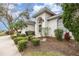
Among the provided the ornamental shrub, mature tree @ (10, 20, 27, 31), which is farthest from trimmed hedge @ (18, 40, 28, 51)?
the ornamental shrub

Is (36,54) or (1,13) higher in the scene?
(1,13)

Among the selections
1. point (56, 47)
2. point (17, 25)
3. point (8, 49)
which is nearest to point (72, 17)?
point (56, 47)

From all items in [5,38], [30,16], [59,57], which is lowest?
[59,57]

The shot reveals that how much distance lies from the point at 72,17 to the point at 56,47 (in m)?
0.38

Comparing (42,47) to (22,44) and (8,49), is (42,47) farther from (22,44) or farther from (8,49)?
(8,49)

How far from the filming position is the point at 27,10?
10.5ft

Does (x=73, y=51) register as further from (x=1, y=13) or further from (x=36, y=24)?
(x=1, y=13)

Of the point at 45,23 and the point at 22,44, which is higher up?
the point at 45,23

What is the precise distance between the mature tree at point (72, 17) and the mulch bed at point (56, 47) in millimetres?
122

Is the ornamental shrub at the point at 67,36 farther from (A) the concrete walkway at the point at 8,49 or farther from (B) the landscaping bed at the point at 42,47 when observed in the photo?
(A) the concrete walkway at the point at 8,49

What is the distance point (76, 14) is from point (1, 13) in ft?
2.78

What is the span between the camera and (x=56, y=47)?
319cm

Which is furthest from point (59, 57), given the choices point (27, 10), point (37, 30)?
point (27, 10)

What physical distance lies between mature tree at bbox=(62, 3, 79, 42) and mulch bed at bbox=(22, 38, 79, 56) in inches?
4.8
